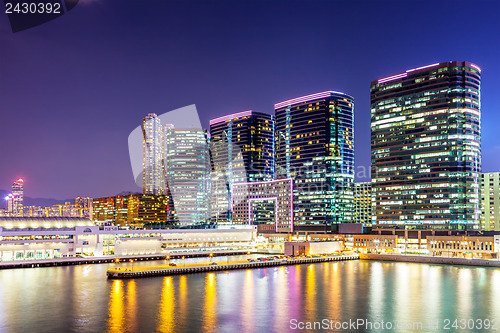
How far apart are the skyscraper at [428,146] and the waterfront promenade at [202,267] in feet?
90.7

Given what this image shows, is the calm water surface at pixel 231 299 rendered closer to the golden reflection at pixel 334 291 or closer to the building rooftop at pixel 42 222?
the golden reflection at pixel 334 291

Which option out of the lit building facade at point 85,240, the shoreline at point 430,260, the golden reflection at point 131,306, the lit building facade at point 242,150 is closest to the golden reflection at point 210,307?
the golden reflection at point 131,306

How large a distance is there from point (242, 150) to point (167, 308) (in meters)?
140

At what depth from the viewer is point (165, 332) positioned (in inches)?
1563

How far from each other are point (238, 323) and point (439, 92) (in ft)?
309

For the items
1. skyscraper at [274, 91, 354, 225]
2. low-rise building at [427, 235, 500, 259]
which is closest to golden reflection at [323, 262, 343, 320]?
low-rise building at [427, 235, 500, 259]

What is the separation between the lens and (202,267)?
270 feet

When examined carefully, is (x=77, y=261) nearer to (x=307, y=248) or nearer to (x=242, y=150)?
(x=307, y=248)

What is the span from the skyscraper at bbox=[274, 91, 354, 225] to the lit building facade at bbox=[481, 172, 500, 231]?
39.8m

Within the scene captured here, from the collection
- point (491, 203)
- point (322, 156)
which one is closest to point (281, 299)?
point (322, 156)

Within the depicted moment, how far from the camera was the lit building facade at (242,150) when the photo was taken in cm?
18675

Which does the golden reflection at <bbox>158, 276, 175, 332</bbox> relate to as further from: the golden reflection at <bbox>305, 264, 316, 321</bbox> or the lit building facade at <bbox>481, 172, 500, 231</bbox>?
the lit building facade at <bbox>481, 172, 500, 231</bbox>

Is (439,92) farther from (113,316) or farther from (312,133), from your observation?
(113,316)

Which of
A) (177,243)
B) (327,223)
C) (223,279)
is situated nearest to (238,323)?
(223,279)
